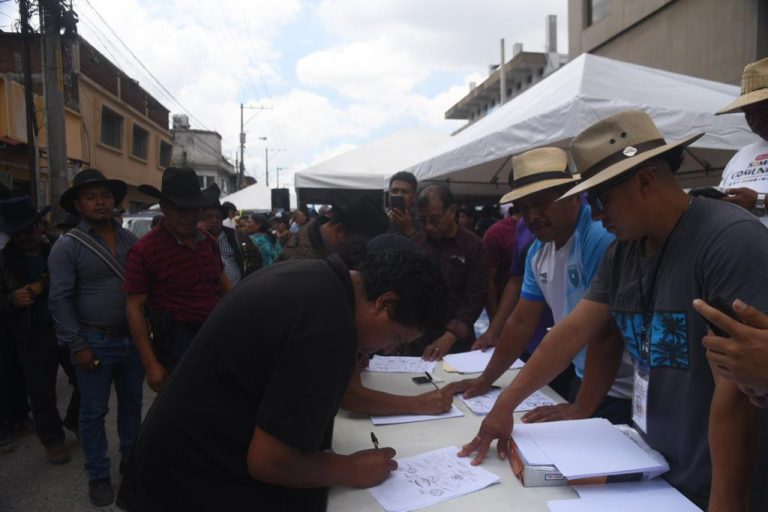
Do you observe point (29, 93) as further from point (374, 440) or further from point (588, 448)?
point (588, 448)

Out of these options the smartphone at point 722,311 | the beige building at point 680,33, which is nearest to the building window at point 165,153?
the beige building at point 680,33

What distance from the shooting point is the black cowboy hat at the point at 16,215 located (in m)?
3.25

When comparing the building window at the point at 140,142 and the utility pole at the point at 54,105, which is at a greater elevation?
the building window at the point at 140,142

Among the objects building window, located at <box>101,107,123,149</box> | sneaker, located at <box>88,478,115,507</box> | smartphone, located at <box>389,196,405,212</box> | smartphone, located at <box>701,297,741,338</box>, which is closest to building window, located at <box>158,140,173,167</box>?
building window, located at <box>101,107,123,149</box>

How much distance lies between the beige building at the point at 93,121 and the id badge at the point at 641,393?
918cm

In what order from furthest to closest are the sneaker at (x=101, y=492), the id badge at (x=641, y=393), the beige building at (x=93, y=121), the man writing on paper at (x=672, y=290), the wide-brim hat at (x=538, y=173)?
the beige building at (x=93, y=121) < the sneaker at (x=101, y=492) < the wide-brim hat at (x=538, y=173) < the id badge at (x=641, y=393) < the man writing on paper at (x=672, y=290)

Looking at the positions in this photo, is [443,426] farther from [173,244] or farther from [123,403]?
[123,403]

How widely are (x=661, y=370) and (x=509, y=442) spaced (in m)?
0.49

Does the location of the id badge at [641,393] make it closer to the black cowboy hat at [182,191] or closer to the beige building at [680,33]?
the black cowboy hat at [182,191]

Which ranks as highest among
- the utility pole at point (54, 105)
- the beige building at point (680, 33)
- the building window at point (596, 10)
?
the building window at point (596, 10)

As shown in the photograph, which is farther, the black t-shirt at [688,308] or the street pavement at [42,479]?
the street pavement at [42,479]

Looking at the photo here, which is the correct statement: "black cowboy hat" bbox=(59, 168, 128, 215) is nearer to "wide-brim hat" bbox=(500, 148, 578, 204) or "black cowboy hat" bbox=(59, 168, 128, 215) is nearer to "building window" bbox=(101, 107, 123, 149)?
"wide-brim hat" bbox=(500, 148, 578, 204)

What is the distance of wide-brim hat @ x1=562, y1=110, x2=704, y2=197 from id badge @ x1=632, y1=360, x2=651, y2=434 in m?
0.51

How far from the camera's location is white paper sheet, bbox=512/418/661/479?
4.35 feet
